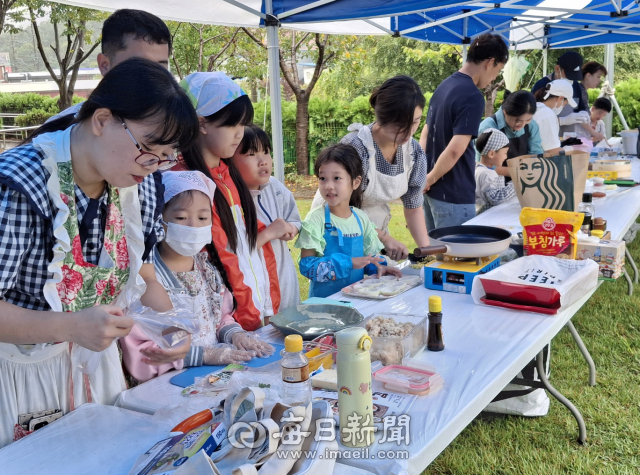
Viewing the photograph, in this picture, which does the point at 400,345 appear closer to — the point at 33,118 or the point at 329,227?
the point at 329,227

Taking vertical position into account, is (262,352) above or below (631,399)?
above

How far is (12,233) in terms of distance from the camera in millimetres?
1235

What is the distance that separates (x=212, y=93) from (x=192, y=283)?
2.28ft

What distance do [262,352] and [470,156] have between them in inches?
100

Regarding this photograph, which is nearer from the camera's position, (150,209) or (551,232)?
(150,209)

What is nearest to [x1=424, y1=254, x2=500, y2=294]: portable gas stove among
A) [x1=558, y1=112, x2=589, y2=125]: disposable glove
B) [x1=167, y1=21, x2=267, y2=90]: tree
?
[x1=558, y1=112, x2=589, y2=125]: disposable glove

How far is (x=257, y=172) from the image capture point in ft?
8.28

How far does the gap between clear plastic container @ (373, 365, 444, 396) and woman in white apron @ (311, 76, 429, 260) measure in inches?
56.6

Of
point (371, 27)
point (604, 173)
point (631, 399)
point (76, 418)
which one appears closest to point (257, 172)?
point (76, 418)

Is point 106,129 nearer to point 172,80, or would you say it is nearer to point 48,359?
point 172,80

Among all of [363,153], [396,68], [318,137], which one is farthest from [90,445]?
Result: [396,68]

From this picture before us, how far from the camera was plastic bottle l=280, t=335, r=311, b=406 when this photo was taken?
1210 mm

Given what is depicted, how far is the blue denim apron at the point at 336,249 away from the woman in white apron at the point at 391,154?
0.21 meters

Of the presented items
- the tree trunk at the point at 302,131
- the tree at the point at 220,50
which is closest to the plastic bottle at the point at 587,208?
the tree trunk at the point at 302,131
